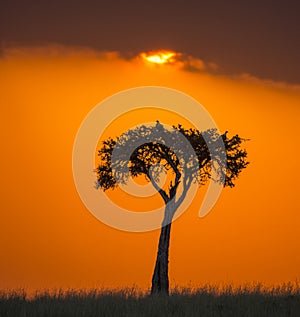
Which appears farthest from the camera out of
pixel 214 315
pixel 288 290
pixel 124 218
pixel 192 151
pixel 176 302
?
pixel 124 218

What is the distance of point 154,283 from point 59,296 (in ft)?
39.6

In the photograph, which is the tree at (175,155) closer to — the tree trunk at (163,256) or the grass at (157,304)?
the tree trunk at (163,256)

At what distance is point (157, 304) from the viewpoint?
27.6 meters

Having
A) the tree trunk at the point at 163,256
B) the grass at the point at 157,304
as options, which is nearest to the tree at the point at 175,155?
the tree trunk at the point at 163,256

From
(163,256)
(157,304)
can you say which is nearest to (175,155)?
(163,256)

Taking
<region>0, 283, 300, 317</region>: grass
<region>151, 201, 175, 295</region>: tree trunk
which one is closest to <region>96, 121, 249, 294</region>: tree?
<region>151, 201, 175, 295</region>: tree trunk

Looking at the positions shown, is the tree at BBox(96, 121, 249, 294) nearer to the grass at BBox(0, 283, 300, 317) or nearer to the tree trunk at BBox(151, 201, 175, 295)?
the tree trunk at BBox(151, 201, 175, 295)

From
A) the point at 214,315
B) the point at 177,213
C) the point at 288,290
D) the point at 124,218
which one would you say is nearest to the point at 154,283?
the point at 177,213

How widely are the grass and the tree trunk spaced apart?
28.9 feet

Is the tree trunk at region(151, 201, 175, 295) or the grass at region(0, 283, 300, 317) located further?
the tree trunk at region(151, 201, 175, 295)

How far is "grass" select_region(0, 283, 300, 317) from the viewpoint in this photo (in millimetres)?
25250

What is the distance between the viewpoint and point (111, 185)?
47.1m

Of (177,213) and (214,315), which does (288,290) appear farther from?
(177,213)

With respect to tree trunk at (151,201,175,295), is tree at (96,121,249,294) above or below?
above
